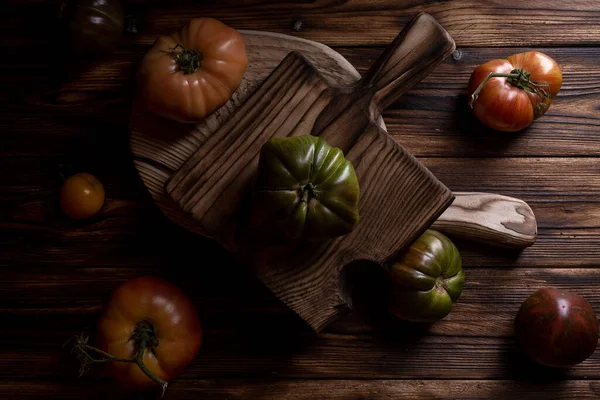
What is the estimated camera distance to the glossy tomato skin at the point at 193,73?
1.48m

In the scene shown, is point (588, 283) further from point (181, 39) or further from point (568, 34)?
point (181, 39)

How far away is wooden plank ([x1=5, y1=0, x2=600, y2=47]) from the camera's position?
68.6 inches

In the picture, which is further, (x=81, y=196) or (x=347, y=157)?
(x=81, y=196)

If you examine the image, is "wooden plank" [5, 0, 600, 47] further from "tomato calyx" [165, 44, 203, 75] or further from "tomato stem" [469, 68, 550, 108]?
"tomato calyx" [165, 44, 203, 75]

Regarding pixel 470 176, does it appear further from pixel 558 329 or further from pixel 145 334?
pixel 145 334

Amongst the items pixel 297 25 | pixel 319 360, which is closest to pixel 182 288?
pixel 319 360

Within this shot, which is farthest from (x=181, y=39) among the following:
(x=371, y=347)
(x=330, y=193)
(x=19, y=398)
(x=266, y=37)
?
(x=19, y=398)

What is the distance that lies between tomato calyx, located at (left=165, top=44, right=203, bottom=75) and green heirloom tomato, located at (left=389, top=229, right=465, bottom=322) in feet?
2.40

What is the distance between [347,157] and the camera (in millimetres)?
1521

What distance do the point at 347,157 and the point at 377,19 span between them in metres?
0.50

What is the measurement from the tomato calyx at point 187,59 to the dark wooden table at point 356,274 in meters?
0.28

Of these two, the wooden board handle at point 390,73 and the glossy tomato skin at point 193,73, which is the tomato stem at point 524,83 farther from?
the glossy tomato skin at point 193,73

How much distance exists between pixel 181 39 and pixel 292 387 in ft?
3.34

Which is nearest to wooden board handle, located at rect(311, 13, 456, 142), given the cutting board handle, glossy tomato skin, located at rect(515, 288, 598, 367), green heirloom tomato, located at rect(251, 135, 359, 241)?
the cutting board handle
